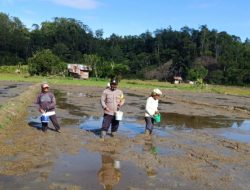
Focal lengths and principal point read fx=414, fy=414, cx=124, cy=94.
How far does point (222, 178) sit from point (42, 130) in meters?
7.05

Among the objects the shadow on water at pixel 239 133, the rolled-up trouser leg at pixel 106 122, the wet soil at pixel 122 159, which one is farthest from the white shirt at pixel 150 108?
the shadow on water at pixel 239 133

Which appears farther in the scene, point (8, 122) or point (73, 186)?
point (8, 122)

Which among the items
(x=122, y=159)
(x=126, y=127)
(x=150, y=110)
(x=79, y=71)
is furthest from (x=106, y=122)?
(x=79, y=71)

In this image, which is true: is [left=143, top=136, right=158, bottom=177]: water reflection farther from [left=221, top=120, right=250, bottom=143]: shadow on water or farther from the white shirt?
[left=221, top=120, right=250, bottom=143]: shadow on water

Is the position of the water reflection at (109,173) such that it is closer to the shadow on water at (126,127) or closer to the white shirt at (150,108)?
the white shirt at (150,108)

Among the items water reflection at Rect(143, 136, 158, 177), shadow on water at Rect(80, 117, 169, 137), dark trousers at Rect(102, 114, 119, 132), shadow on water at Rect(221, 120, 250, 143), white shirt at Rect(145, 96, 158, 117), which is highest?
white shirt at Rect(145, 96, 158, 117)

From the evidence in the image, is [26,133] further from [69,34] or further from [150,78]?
[69,34]

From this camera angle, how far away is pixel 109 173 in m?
8.35

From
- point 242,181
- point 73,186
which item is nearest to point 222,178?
point 242,181

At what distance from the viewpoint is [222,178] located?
27.5 ft

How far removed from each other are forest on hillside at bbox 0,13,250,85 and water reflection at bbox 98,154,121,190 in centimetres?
7708

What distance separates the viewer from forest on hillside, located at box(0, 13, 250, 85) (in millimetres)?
103438

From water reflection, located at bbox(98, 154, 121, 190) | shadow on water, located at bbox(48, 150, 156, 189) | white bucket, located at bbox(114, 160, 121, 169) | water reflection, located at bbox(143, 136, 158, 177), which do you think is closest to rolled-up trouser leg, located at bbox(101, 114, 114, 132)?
water reflection, located at bbox(143, 136, 158, 177)

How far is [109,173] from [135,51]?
146786 mm
